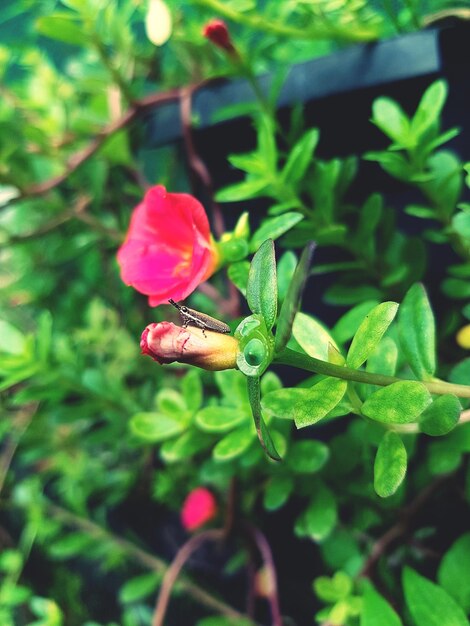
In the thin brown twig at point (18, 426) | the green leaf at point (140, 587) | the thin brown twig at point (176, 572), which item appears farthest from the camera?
the thin brown twig at point (18, 426)

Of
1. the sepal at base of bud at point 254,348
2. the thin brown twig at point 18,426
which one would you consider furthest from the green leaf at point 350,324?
the thin brown twig at point 18,426

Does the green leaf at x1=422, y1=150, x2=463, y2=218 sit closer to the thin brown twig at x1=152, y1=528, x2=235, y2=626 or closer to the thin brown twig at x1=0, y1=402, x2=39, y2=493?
the thin brown twig at x1=152, y1=528, x2=235, y2=626

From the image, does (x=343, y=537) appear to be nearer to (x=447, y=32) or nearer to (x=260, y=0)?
(x=447, y=32)

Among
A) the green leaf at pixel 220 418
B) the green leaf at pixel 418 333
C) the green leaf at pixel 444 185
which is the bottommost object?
the green leaf at pixel 220 418

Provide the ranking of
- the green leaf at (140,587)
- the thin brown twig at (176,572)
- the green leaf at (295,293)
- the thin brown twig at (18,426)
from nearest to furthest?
the green leaf at (295,293)
the thin brown twig at (176,572)
the green leaf at (140,587)
the thin brown twig at (18,426)

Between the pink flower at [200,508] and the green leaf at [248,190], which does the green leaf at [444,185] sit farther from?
the pink flower at [200,508]

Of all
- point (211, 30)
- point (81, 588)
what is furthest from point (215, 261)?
point (81, 588)

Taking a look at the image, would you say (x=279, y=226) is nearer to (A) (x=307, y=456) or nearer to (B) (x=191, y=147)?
(A) (x=307, y=456)
